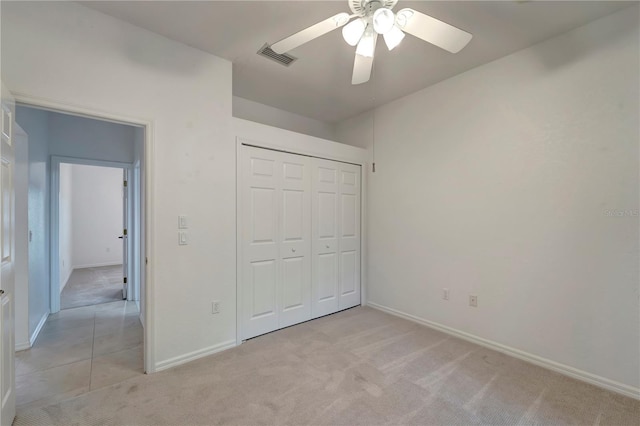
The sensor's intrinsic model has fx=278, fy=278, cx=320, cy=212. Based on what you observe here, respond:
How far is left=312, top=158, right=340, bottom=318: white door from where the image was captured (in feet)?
10.9

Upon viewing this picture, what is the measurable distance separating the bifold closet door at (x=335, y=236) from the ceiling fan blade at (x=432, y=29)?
6.15ft

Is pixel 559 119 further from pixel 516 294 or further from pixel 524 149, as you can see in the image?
pixel 516 294

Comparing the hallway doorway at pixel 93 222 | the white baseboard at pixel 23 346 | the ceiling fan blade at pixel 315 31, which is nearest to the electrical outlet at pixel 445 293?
the ceiling fan blade at pixel 315 31

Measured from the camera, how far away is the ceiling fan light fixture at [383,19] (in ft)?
4.61

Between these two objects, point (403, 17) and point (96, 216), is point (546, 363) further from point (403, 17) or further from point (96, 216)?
point (96, 216)

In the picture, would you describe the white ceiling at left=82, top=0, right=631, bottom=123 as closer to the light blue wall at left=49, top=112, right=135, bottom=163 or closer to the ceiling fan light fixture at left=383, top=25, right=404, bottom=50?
the ceiling fan light fixture at left=383, top=25, right=404, bottom=50

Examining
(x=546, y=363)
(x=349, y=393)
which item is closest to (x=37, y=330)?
(x=349, y=393)

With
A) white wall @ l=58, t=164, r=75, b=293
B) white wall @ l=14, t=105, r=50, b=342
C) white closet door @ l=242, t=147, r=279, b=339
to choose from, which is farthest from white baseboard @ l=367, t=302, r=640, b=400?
white wall @ l=58, t=164, r=75, b=293

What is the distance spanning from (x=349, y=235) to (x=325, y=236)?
1.33 feet

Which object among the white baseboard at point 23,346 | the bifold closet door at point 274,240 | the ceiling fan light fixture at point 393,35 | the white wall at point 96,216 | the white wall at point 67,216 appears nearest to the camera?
the ceiling fan light fixture at point 393,35

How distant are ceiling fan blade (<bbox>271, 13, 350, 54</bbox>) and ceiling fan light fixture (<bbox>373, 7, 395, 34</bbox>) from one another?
180 mm

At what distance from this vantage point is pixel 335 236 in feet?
11.5

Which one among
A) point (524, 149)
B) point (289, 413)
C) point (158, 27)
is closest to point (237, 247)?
point (289, 413)

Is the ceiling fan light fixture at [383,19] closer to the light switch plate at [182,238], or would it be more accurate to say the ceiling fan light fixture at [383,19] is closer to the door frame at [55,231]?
the light switch plate at [182,238]
